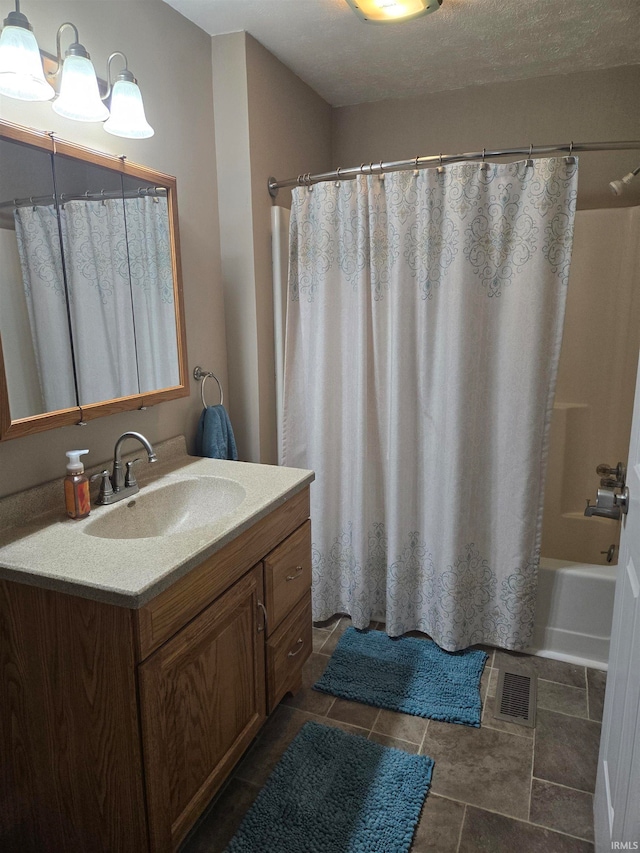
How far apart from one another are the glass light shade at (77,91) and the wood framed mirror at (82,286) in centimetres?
8

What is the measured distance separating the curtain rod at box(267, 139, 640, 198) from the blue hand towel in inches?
36.9

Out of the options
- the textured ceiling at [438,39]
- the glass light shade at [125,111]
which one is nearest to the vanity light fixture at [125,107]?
the glass light shade at [125,111]

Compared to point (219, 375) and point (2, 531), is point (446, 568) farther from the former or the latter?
point (2, 531)

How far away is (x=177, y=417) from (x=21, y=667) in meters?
0.97

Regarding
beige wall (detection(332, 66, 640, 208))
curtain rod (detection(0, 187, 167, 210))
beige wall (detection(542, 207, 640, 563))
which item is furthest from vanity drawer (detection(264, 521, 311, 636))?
beige wall (detection(332, 66, 640, 208))

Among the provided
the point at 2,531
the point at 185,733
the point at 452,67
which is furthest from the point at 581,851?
the point at 452,67

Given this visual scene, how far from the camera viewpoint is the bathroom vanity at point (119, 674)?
116 cm

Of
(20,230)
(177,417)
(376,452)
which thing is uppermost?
(20,230)

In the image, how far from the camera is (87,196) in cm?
153

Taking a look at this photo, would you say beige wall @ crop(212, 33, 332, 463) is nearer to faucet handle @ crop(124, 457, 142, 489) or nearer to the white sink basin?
the white sink basin

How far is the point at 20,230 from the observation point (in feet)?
4.42

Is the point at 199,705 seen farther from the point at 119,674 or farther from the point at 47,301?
the point at 47,301

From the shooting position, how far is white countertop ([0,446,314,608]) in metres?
1.13

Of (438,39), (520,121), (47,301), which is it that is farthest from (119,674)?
(520,121)
